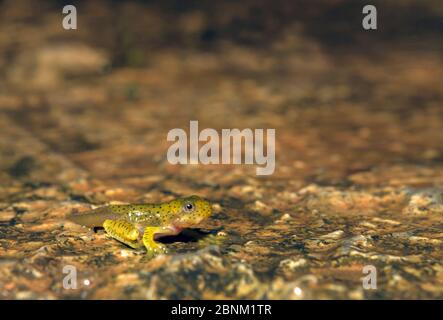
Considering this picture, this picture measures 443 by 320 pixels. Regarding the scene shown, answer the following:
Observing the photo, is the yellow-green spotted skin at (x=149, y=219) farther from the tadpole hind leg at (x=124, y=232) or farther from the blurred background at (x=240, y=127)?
the blurred background at (x=240, y=127)

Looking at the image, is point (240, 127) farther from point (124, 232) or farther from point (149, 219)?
point (124, 232)

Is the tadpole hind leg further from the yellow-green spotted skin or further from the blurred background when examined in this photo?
the blurred background

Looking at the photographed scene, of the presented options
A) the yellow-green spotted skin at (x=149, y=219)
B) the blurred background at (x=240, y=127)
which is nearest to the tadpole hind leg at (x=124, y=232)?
the yellow-green spotted skin at (x=149, y=219)

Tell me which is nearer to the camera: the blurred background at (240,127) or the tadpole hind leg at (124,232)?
the blurred background at (240,127)

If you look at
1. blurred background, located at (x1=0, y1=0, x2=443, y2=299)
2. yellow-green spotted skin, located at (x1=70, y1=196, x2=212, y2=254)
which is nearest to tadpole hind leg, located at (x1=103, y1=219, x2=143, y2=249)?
yellow-green spotted skin, located at (x1=70, y1=196, x2=212, y2=254)
